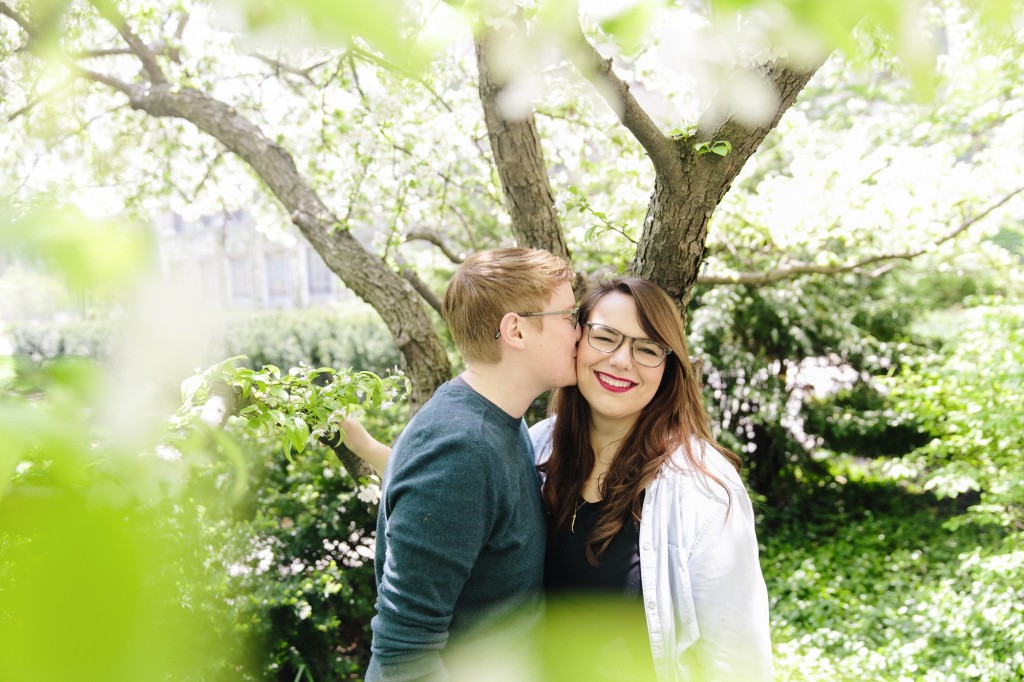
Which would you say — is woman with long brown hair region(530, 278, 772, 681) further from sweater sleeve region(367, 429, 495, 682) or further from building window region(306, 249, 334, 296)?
building window region(306, 249, 334, 296)

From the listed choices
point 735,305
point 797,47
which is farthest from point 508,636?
point 735,305

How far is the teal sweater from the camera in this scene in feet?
5.30

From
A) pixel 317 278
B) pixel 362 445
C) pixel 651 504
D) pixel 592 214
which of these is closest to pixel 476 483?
pixel 651 504

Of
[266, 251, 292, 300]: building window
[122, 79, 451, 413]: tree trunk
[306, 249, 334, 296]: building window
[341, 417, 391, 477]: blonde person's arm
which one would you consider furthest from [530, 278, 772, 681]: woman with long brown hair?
[266, 251, 292, 300]: building window

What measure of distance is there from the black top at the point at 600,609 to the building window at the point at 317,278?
19001mm

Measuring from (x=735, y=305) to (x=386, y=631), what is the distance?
5470mm

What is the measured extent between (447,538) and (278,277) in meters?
20.5

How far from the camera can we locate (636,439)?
2.14 metres

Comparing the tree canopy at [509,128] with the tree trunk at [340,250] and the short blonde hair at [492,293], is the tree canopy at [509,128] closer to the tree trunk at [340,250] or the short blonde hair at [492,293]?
the tree trunk at [340,250]

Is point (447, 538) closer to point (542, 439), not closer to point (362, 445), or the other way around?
point (542, 439)

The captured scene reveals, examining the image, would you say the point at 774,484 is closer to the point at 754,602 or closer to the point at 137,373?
the point at 754,602

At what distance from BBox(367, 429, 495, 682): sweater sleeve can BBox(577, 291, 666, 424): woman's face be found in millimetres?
536

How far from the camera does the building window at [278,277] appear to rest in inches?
809

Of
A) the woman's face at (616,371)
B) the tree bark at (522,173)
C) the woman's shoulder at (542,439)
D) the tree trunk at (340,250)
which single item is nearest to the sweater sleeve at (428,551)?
the woman's face at (616,371)
